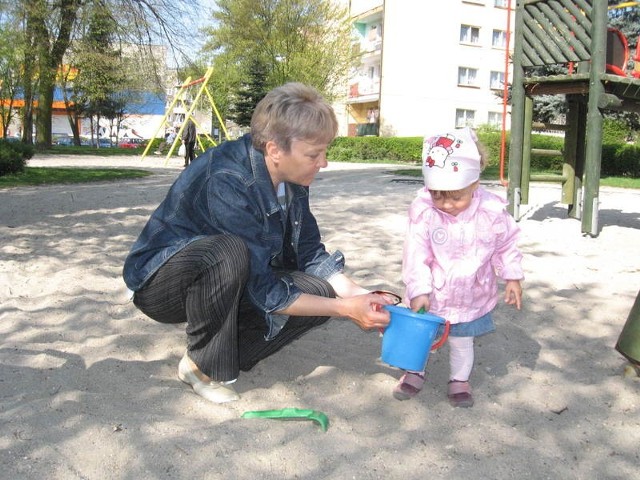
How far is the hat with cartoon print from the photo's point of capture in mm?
2266

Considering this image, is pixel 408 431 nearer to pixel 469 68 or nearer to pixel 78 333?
pixel 78 333

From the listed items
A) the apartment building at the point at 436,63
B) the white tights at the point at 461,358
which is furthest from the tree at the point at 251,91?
the white tights at the point at 461,358

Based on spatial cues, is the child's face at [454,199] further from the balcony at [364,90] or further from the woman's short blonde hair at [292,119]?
the balcony at [364,90]

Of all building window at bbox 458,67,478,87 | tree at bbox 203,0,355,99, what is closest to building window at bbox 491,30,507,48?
building window at bbox 458,67,478,87

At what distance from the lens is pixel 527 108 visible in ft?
20.3

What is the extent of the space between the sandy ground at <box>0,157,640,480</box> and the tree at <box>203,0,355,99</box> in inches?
1081

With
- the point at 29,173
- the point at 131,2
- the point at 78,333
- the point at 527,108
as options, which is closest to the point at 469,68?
the point at 131,2

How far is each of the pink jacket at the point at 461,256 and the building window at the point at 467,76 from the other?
32.3m

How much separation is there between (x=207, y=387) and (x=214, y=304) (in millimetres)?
317

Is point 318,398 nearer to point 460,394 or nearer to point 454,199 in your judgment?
point 460,394

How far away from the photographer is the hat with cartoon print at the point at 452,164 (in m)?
2.27

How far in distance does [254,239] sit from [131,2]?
14.3 meters

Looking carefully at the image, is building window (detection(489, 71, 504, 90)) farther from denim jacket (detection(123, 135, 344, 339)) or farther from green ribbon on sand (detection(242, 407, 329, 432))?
green ribbon on sand (detection(242, 407, 329, 432))

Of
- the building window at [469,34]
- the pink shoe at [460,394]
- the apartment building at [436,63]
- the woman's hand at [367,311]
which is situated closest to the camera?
the woman's hand at [367,311]
